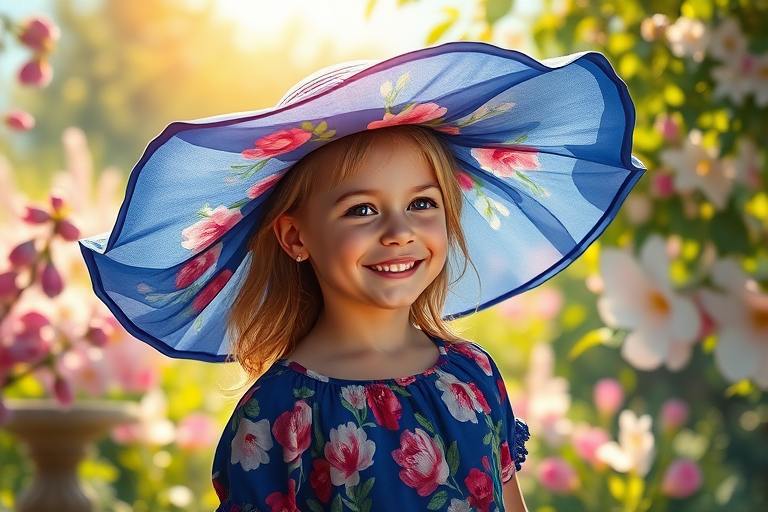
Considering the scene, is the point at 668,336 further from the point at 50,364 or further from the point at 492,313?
the point at 492,313

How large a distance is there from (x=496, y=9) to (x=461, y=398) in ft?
2.28

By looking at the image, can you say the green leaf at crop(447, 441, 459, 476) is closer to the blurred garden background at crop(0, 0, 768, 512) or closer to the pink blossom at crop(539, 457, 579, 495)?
the blurred garden background at crop(0, 0, 768, 512)

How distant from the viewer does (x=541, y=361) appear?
2.39m

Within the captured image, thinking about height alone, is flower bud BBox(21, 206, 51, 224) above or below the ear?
above

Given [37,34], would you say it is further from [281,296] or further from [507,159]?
[507,159]

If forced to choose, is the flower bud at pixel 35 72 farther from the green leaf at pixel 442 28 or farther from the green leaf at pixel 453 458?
the green leaf at pixel 453 458

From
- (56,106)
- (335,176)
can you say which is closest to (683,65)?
(335,176)

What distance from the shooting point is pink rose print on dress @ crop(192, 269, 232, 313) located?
126 centimetres

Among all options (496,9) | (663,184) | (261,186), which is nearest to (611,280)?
(663,184)

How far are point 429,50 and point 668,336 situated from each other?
957 mm

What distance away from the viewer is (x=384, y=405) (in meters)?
1.12

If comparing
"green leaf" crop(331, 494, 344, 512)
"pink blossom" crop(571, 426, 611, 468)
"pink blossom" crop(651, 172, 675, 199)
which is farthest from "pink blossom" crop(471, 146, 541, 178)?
"pink blossom" crop(571, 426, 611, 468)

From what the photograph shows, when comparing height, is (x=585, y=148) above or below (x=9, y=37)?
below

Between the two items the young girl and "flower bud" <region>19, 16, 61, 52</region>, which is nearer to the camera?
the young girl
